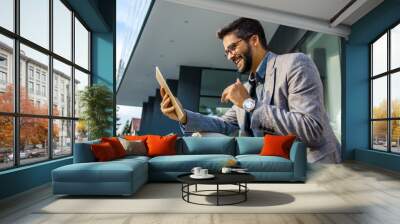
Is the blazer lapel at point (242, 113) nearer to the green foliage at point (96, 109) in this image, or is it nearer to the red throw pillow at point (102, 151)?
the red throw pillow at point (102, 151)

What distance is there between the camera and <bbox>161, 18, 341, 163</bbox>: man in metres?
0.80

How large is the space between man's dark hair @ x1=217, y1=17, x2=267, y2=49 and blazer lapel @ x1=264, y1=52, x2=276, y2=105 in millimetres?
67

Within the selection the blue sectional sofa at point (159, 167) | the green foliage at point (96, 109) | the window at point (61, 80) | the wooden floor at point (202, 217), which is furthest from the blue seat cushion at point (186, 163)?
the green foliage at point (96, 109)

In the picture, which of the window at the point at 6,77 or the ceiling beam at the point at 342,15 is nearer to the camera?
the ceiling beam at the point at 342,15

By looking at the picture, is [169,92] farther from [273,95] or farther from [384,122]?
[384,122]

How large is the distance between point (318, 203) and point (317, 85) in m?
3.01

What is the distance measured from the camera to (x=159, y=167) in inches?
184

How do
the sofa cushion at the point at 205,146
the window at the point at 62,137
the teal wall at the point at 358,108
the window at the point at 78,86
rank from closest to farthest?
the sofa cushion at the point at 205,146
the window at the point at 62,137
the window at the point at 78,86
the teal wall at the point at 358,108

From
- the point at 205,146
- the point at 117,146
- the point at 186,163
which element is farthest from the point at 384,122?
the point at 117,146

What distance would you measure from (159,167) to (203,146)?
0.80 metres

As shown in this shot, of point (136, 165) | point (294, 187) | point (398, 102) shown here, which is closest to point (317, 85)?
point (136, 165)

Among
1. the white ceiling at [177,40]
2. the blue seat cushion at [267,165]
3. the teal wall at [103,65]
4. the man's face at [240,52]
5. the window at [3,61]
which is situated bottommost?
the blue seat cushion at [267,165]

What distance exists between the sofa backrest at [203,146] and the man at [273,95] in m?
4.09

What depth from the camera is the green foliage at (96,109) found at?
20.7 feet
